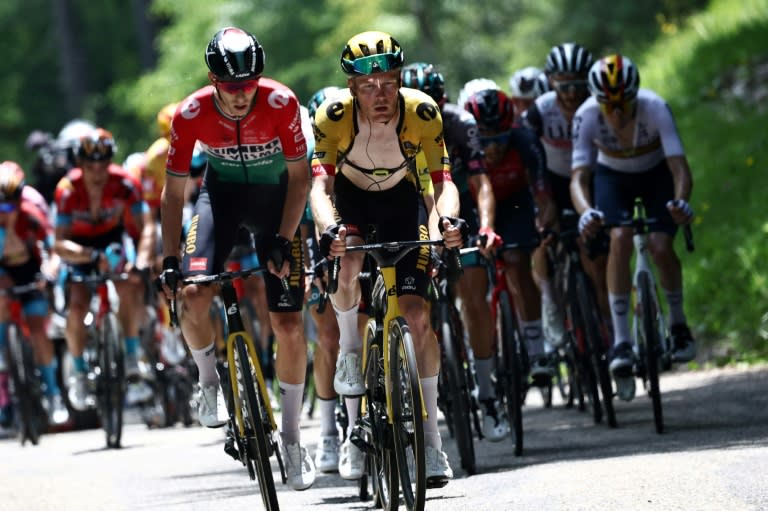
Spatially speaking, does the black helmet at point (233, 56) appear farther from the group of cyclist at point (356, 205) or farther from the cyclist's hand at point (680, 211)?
the cyclist's hand at point (680, 211)

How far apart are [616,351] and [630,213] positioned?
102cm

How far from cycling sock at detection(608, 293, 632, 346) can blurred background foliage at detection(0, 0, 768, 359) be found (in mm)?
3139

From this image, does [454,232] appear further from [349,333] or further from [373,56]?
[349,333]

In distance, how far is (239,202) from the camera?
9922mm

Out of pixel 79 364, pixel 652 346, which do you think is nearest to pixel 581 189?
pixel 652 346

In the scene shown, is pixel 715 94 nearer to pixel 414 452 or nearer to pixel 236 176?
pixel 236 176

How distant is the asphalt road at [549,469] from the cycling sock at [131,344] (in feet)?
2.55

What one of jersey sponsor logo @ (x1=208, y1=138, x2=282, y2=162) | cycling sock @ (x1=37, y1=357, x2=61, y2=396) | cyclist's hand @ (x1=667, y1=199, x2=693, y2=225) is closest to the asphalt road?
cycling sock @ (x1=37, y1=357, x2=61, y2=396)

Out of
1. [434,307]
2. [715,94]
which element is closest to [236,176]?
[434,307]

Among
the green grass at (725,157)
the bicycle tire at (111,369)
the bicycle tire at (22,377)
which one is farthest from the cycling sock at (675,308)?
the bicycle tire at (22,377)

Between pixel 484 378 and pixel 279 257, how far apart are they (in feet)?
9.02

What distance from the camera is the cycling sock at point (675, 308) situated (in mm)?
12078

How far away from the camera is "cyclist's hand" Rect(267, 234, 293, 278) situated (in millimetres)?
9125

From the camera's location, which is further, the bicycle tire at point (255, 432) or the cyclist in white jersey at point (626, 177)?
the cyclist in white jersey at point (626, 177)
